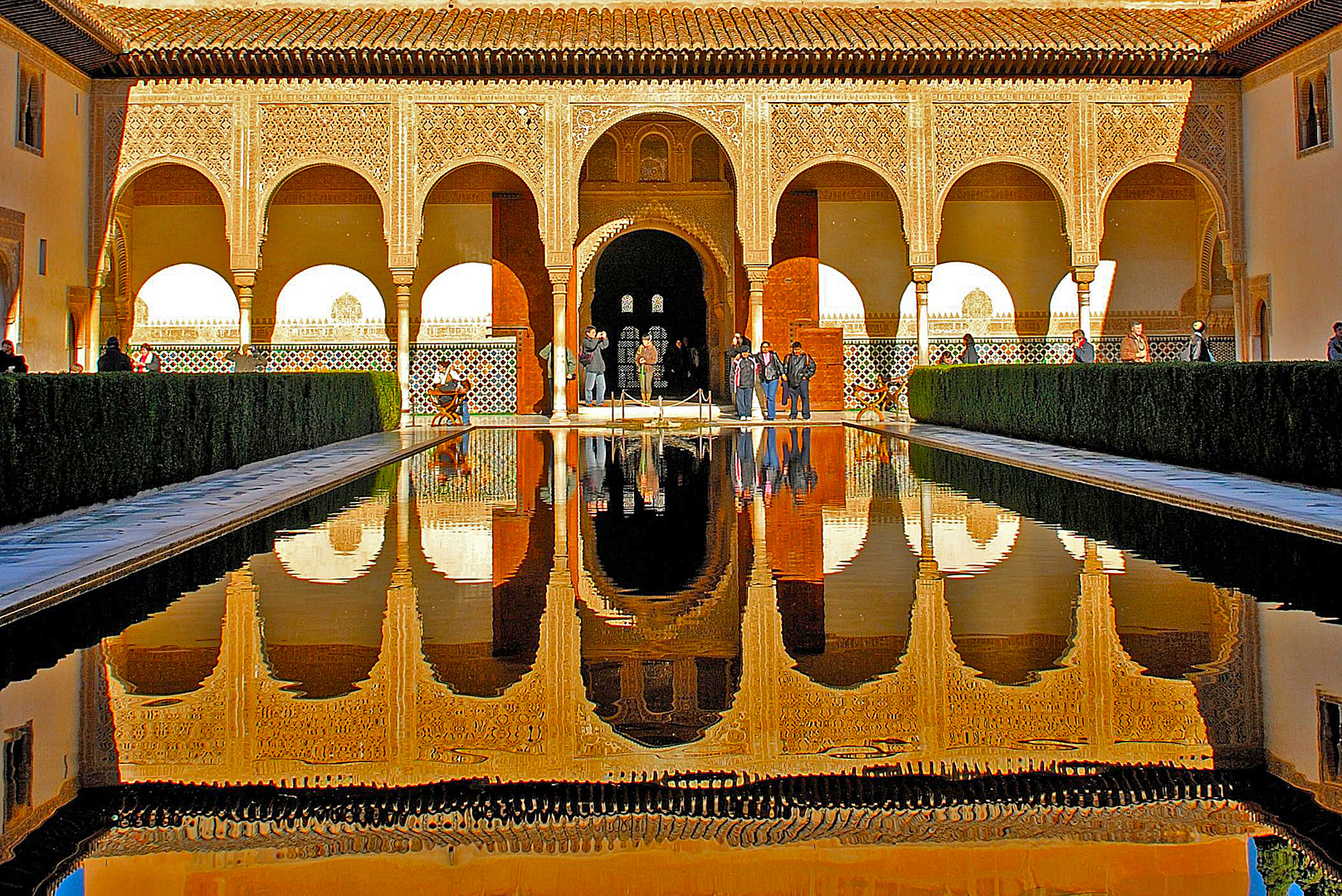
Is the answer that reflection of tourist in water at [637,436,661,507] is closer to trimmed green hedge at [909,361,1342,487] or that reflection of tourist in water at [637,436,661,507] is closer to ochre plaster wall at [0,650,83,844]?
trimmed green hedge at [909,361,1342,487]

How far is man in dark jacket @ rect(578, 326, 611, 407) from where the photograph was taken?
1859 cm

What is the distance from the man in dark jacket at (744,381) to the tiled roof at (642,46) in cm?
366

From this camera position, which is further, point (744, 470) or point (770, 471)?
point (744, 470)

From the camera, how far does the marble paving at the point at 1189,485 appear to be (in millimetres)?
6062

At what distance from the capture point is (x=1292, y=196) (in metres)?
15.8

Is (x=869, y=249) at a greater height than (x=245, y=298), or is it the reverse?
(x=869, y=249)

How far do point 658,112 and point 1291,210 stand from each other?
25.9ft

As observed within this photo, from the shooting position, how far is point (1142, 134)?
16.8m

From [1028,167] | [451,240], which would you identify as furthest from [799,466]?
[451,240]

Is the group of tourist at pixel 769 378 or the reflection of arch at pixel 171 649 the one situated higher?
the group of tourist at pixel 769 378

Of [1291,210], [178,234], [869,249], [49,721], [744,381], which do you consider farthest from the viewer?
[869,249]

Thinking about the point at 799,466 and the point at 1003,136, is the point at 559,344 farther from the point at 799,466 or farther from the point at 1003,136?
the point at 799,466

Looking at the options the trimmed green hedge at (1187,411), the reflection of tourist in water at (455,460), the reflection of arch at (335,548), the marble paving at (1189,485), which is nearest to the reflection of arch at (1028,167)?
the trimmed green hedge at (1187,411)

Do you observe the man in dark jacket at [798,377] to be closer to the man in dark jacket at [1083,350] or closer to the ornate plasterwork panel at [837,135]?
the ornate plasterwork panel at [837,135]
